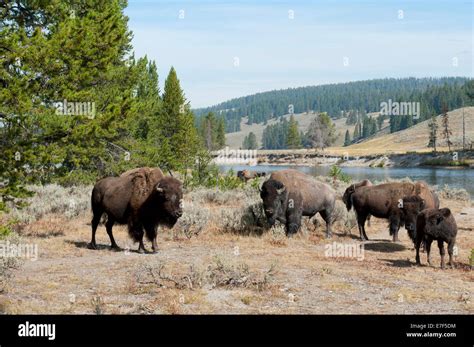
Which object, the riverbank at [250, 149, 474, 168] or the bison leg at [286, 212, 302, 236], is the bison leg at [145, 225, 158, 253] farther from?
the riverbank at [250, 149, 474, 168]

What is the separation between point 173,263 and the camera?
1119 cm

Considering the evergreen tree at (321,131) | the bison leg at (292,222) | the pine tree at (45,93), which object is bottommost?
the bison leg at (292,222)

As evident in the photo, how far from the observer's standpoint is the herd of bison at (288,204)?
11805mm

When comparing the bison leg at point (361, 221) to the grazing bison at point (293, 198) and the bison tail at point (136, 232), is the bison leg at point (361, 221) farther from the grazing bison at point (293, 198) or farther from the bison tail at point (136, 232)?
the bison tail at point (136, 232)

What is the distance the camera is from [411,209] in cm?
1393

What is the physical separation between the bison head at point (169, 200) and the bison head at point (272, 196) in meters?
3.24

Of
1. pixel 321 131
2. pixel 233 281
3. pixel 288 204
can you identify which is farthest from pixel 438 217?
pixel 321 131

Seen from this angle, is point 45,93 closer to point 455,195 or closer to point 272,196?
point 272,196

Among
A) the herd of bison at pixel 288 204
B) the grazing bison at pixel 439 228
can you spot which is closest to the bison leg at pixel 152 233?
the herd of bison at pixel 288 204

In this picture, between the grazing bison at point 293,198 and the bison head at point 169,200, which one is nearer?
the bison head at point 169,200

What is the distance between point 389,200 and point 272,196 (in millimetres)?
3759

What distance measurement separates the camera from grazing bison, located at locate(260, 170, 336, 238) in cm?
1449
